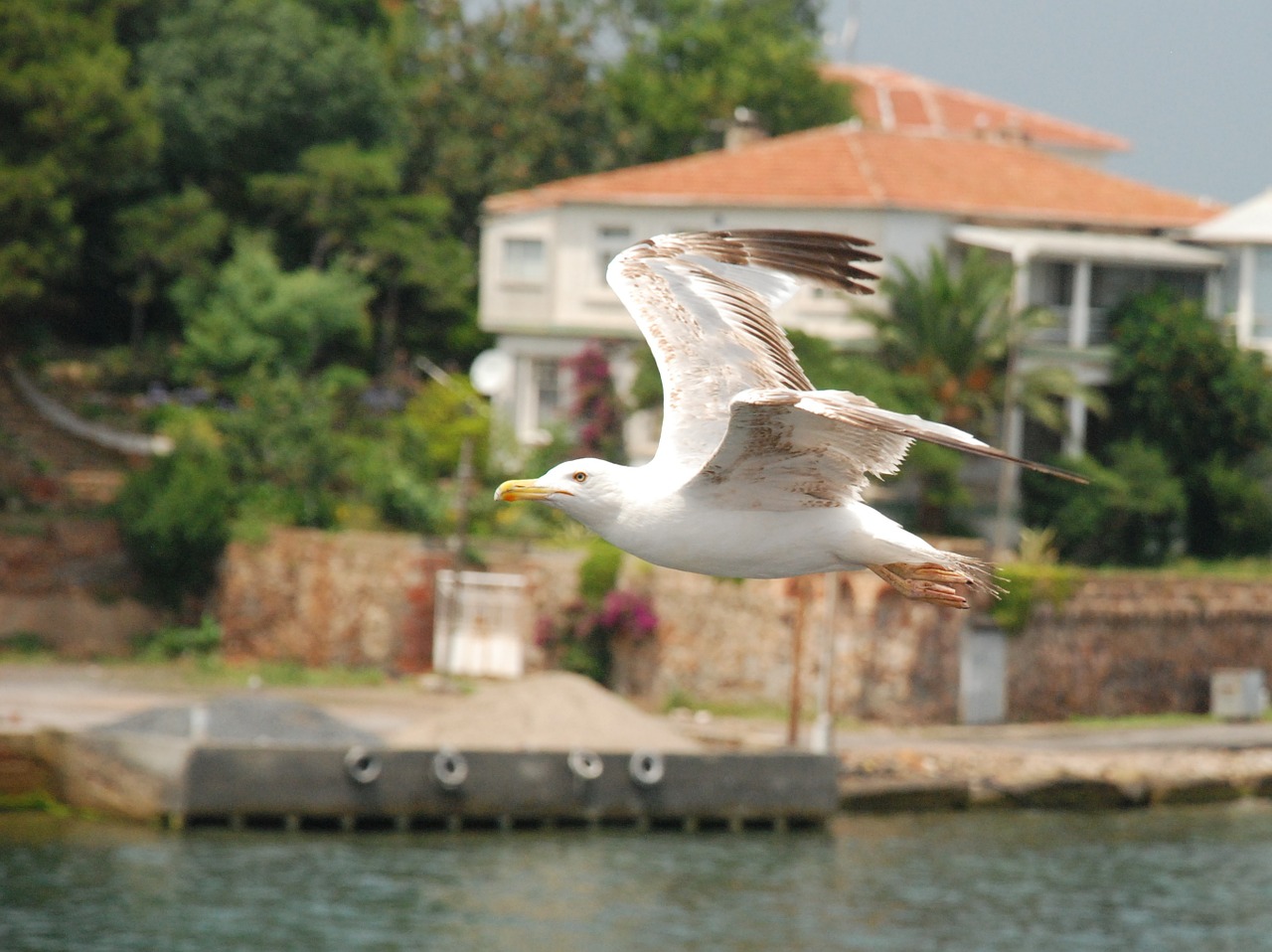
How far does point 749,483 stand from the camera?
26.9ft

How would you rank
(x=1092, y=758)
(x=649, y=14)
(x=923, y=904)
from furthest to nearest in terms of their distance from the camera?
(x=649, y=14), (x=1092, y=758), (x=923, y=904)

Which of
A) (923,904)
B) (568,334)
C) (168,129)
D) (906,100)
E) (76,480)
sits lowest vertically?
(923,904)

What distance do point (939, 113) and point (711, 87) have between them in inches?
478

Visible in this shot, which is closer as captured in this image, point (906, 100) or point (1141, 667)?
point (1141, 667)

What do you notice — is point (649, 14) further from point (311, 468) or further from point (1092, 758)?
point (1092, 758)

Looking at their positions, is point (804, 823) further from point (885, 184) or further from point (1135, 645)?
point (885, 184)

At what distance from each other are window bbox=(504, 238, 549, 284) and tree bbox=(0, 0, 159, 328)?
6.51 meters

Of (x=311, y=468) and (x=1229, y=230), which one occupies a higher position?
(x=1229, y=230)

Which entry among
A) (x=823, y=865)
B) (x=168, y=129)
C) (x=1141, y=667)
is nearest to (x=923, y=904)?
(x=823, y=865)

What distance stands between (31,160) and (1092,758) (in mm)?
18511

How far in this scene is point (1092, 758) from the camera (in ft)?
102

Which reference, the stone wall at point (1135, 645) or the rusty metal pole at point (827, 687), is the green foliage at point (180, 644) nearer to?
the rusty metal pole at point (827, 687)

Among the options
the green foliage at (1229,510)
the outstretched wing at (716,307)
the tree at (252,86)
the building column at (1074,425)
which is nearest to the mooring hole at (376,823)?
the building column at (1074,425)

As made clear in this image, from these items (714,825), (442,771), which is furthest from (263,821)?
(714,825)
